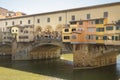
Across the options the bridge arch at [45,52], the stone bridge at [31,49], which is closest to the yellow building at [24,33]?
the stone bridge at [31,49]

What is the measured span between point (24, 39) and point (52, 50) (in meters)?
12.0

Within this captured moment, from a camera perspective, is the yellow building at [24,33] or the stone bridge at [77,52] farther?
the yellow building at [24,33]

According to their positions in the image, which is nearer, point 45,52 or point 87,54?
point 87,54

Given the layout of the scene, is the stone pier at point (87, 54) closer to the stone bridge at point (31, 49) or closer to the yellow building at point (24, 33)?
the stone bridge at point (31, 49)

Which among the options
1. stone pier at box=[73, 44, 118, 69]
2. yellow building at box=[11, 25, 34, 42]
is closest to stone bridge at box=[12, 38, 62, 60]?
yellow building at box=[11, 25, 34, 42]

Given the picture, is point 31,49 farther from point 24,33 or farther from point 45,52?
point 45,52

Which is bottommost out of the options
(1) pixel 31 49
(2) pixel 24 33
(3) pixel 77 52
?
(1) pixel 31 49

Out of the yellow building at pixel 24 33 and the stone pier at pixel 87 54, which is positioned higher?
the yellow building at pixel 24 33

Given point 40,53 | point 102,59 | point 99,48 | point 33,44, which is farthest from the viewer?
point 40,53

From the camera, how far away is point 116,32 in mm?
40250

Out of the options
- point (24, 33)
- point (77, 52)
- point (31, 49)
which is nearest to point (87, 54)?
point (77, 52)

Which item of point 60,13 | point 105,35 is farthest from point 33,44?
point 105,35

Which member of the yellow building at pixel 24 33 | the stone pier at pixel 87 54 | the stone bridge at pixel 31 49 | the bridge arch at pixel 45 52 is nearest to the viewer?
the stone pier at pixel 87 54

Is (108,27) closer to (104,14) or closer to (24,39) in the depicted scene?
(104,14)
